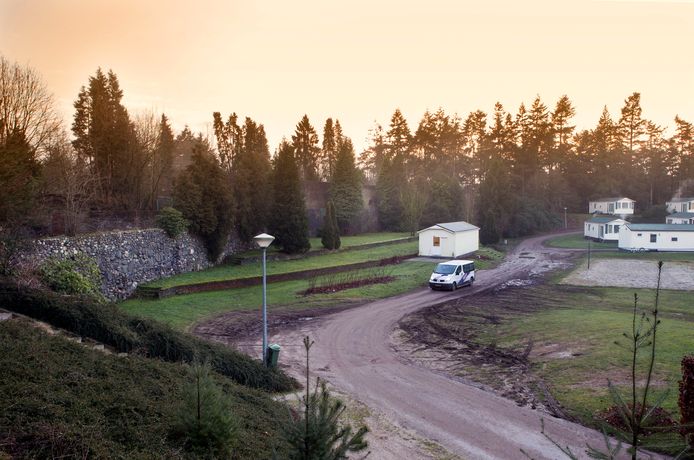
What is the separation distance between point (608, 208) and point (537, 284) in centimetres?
4731

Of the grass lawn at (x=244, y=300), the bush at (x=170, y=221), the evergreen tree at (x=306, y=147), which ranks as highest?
the evergreen tree at (x=306, y=147)

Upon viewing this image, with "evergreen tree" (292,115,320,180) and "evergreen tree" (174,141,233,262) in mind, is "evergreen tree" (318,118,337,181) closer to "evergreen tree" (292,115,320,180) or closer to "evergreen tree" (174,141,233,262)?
"evergreen tree" (292,115,320,180)

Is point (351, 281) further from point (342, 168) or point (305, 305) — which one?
point (342, 168)

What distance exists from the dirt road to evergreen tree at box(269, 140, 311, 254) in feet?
45.4

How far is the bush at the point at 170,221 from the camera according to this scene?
2612 cm

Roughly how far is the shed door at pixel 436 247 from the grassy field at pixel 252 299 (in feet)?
26.9

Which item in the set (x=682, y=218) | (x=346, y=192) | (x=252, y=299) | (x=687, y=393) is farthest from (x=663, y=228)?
(x=687, y=393)

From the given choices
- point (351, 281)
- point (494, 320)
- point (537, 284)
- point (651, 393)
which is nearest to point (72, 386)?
point (651, 393)

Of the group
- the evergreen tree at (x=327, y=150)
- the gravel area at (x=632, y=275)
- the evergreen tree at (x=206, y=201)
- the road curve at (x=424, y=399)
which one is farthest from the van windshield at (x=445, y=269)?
the evergreen tree at (x=327, y=150)

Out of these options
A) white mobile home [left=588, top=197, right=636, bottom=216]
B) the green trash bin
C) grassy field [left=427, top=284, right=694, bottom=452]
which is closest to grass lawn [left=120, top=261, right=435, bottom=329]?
grassy field [left=427, top=284, right=694, bottom=452]

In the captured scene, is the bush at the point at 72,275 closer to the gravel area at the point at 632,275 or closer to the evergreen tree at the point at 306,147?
the gravel area at the point at 632,275

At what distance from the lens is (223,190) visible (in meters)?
29.9

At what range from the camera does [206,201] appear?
29094 millimetres

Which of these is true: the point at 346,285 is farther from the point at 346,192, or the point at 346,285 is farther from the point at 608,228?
the point at 608,228
